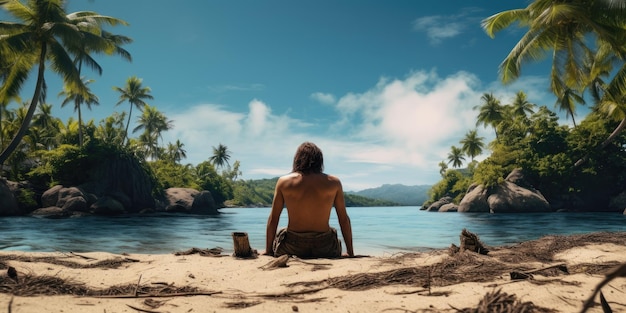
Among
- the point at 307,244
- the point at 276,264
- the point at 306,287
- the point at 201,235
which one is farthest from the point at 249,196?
the point at 306,287

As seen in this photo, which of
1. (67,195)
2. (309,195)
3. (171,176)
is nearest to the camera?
(309,195)

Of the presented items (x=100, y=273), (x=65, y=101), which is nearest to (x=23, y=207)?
(x=65, y=101)

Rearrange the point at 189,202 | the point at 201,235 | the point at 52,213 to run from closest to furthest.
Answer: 1. the point at 201,235
2. the point at 52,213
3. the point at 189,202

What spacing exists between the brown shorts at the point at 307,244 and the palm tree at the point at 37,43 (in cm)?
2096

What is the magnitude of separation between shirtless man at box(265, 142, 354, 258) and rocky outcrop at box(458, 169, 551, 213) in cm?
3669

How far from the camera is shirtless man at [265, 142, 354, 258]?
14.5 ft

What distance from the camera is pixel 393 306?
2564 mm

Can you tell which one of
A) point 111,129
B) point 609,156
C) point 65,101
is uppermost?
point 65,101

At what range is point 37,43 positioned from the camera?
67.2ft

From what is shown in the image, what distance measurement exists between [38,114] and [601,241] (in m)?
53.3

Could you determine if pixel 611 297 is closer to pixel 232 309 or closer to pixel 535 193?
Result: pixel 232 309

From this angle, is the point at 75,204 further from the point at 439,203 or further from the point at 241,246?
the point at 439,203

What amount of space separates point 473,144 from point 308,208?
214 feet

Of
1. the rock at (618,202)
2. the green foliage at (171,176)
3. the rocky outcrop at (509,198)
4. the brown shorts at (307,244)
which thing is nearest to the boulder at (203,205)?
the green foliage at (171,176)
